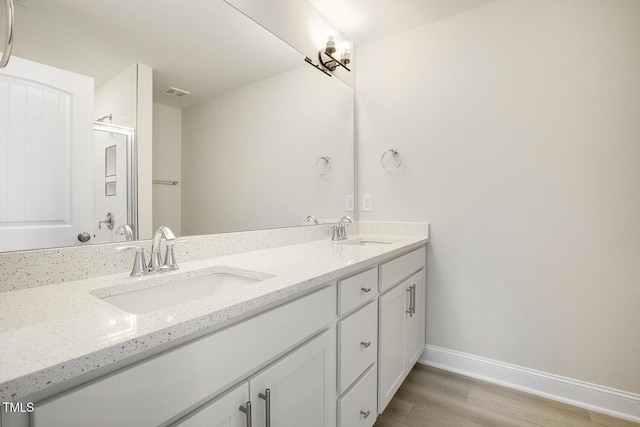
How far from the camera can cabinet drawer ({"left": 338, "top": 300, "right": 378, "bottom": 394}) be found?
44.0 inches

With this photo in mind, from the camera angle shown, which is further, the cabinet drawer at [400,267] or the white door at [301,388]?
the cabinet drawer at [400,267]

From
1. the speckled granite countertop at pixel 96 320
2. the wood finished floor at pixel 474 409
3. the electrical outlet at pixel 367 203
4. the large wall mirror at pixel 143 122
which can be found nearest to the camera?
the speckled granite countertop at pixel 96 320

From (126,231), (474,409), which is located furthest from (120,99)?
(474,409)

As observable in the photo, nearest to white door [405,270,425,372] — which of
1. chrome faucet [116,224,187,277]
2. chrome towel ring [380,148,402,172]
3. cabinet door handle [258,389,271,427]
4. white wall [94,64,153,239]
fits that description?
chrome towel ring [380,148,402,172]

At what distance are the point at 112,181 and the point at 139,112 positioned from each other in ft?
0.89

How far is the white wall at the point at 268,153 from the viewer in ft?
4.28

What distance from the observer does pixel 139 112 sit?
3.60ft

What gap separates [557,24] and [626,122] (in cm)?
65

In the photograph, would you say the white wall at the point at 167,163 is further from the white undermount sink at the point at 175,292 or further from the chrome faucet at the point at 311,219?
the chrome faucet at the point at 311,219

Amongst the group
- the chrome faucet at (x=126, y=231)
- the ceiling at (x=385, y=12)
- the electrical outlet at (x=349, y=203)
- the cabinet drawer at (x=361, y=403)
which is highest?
the ceiling at (x=385, y=12)

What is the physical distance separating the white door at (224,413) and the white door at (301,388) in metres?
0.03

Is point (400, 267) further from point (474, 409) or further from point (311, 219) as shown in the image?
point (474, 409)

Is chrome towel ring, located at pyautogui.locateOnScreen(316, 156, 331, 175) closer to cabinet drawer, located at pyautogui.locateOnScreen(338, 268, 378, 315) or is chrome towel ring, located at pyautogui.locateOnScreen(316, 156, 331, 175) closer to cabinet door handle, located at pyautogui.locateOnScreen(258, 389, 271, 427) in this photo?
cabinet drawer, located at pyautogui.locateOnScreen(338, 268, 378, 315)

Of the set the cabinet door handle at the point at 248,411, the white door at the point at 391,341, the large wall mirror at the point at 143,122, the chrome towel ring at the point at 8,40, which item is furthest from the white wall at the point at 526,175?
the chrome towel ring at the point at 8,40
